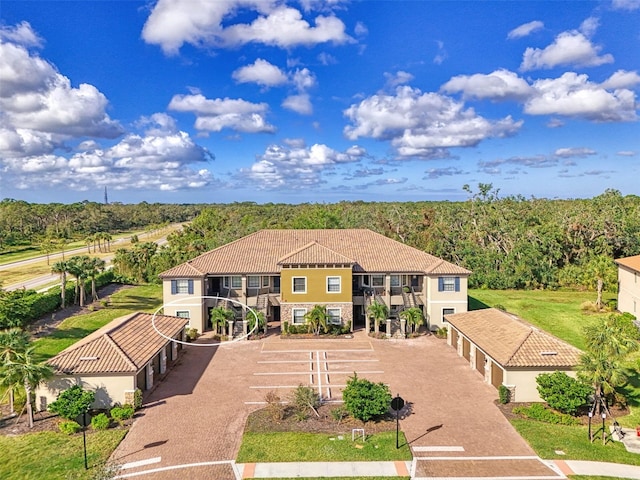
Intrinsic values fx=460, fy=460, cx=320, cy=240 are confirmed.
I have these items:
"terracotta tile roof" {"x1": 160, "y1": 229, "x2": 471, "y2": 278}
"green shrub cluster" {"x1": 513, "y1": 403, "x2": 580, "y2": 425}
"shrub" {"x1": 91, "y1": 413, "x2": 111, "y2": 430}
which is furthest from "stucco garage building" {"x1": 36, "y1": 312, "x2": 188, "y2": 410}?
"green shrub cluster" {"x1": 513, "y1": 403, "x2": 580, "y2": 425}

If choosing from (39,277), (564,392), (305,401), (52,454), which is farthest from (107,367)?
(39,277)

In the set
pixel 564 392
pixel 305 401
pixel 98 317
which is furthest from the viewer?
pixel 98 317

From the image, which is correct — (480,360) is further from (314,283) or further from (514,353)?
(314,283)

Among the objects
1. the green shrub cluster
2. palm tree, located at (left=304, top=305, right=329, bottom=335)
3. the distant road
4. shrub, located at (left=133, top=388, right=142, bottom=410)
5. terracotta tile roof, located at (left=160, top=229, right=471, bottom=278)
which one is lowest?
the green shrub cluster

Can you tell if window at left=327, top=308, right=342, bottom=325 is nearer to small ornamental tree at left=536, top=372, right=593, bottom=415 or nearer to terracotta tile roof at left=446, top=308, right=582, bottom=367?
terracotta tile roof at left=446, top=308, right=582, bottom=367

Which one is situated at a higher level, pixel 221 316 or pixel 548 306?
pixel 221 316

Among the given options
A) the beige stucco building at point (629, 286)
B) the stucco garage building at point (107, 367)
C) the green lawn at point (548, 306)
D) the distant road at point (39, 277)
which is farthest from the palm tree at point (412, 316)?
the distant road at point (39, 277)
